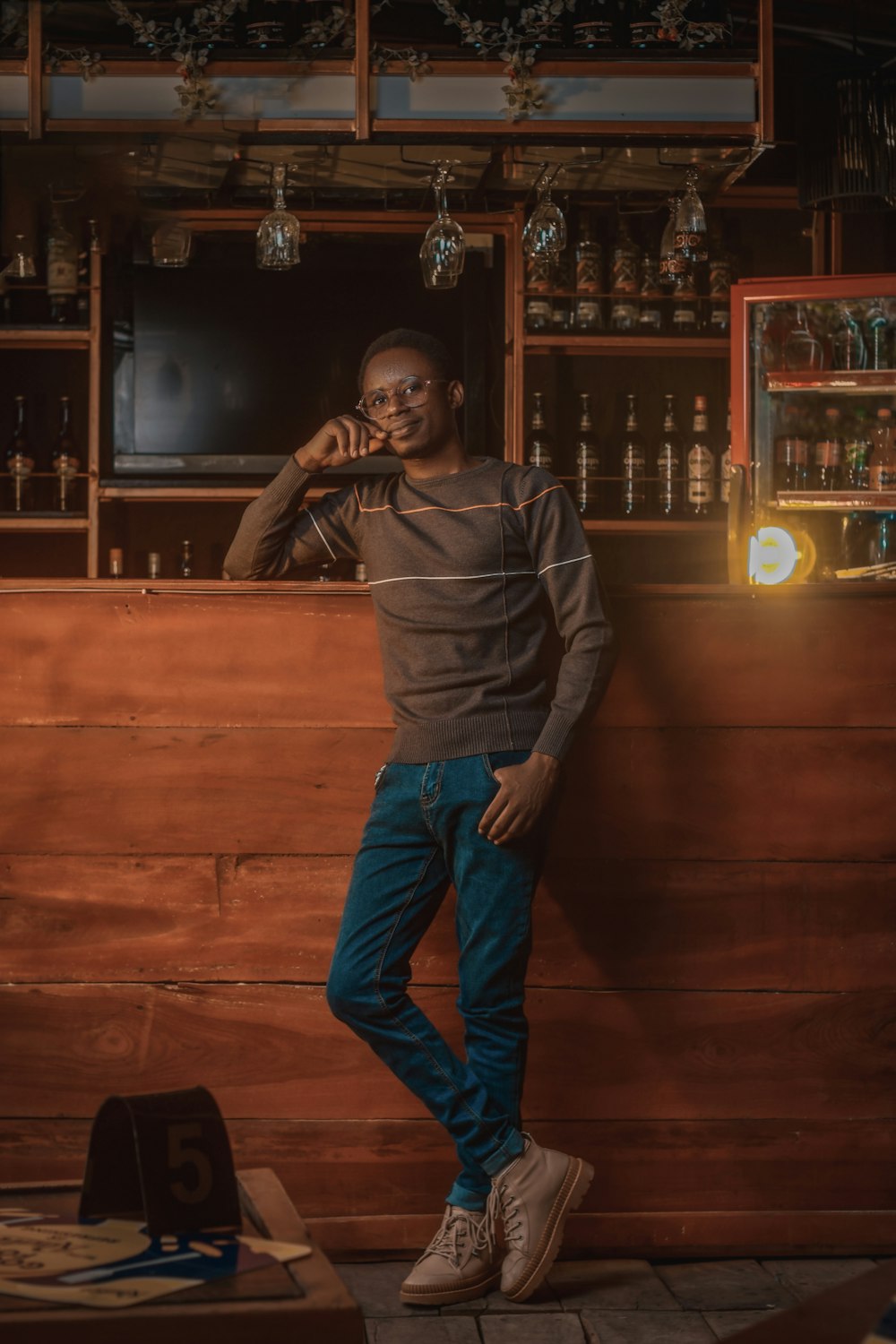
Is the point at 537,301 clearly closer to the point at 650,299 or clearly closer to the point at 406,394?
the point at 650,299

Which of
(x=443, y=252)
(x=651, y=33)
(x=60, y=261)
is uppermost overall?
(x=651, y=33)

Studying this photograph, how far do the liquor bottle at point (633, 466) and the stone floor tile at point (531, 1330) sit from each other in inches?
109

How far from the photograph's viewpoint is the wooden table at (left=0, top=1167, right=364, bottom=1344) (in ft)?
3.08

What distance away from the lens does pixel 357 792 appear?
2543 mm

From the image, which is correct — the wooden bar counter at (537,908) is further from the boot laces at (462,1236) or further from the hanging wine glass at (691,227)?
the hanging wine glass at (691,227)

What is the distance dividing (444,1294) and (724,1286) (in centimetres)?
50

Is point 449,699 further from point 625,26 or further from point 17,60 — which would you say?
point 625,26

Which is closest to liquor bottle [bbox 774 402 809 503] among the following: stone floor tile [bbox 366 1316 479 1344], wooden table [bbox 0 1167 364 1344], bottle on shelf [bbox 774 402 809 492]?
bottle on shelf [bbox 774 402 809 492]

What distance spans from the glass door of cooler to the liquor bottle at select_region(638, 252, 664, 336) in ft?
1.78

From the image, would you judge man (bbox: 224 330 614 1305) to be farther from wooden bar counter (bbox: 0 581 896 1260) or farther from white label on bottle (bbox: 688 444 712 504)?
white label on bottle (bbox: 688 444 712 504)

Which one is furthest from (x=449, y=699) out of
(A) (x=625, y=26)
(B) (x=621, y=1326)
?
(A) (x=625, y=26)

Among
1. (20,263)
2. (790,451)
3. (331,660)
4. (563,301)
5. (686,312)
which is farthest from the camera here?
(563,301)

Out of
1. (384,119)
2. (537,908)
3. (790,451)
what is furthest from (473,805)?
(790,451)

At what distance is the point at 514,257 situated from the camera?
14.4ft
